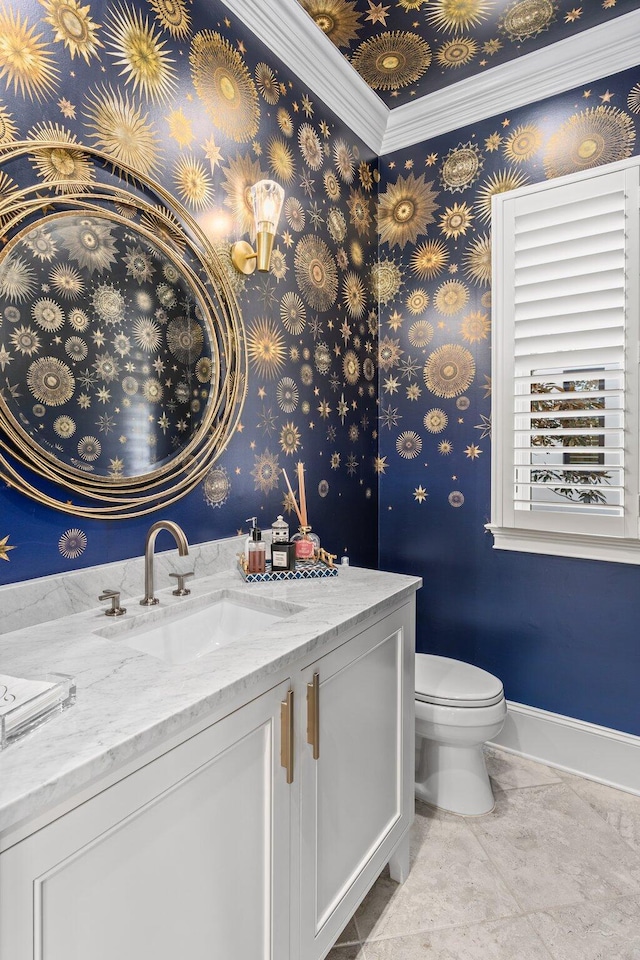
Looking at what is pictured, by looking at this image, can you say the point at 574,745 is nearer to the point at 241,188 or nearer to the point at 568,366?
the point at 568,366

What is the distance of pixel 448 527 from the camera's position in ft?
8.13

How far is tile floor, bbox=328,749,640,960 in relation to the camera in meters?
1.39

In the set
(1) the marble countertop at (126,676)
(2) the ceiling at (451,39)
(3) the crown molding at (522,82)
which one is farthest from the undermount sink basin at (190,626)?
(3) the crown molding at (522,82)

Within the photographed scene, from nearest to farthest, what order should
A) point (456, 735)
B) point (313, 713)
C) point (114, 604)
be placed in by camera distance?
point (313, 713), point (114, 604), point (456, 735)

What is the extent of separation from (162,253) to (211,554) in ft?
2.95

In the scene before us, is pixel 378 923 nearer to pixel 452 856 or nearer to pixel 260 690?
pixel 452 856

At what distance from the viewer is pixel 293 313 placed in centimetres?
204

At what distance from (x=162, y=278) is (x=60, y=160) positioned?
0.35 metres

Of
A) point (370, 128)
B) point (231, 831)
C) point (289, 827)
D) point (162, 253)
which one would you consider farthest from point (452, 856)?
point (370, 128)

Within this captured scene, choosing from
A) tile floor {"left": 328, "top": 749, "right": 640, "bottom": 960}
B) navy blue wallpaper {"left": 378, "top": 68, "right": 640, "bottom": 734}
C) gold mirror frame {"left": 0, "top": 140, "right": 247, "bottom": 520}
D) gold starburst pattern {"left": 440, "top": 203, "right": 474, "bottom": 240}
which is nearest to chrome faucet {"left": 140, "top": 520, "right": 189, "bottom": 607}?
gold mirror frame {"left": 0, "top": 140, "right": 247, "bottom": 520}

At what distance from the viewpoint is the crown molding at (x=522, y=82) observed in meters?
1.97

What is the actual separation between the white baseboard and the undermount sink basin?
1.50 meters

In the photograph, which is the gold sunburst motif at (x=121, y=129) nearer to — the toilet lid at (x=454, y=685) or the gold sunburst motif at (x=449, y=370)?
the gold sunburst motif at (x=449, y=370)

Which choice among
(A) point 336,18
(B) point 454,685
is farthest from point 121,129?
(B) point 454,685
